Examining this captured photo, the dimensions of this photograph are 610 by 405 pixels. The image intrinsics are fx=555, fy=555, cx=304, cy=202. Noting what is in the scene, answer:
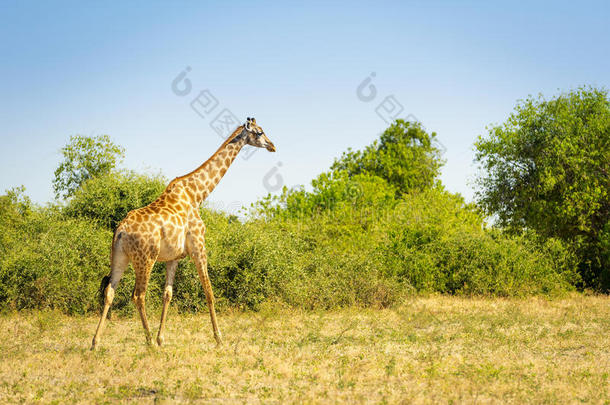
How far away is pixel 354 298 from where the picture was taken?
1574cm

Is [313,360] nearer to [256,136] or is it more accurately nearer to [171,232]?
[171,232]

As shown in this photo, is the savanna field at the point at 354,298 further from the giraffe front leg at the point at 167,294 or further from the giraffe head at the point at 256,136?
the giraffe head at the point at 256,136

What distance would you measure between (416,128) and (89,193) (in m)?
32.1

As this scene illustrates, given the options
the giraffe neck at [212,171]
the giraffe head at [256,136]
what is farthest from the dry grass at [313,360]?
the giraffe head at [256,136]

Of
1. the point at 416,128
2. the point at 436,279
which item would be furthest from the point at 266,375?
the point at 416,128

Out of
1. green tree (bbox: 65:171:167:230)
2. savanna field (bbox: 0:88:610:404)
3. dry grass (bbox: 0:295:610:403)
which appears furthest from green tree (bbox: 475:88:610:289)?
green tree (bbox: 65:171:167:230)

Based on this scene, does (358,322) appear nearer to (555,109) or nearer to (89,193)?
(89,193)

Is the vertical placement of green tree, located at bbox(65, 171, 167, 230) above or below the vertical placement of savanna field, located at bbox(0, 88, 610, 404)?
above

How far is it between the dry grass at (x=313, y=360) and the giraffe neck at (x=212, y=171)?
277 centimetres

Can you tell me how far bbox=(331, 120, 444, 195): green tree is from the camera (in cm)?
4228

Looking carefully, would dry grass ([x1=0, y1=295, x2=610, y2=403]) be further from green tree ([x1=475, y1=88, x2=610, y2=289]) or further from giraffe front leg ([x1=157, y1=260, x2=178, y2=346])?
green tree ([x1=475, y1=88, x2=610, y2=289])

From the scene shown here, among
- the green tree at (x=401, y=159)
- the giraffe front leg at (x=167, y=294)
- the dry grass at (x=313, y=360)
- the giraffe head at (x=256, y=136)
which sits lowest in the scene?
the dry grass at (x=313, y=360)

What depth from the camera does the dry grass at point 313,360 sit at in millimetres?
6715

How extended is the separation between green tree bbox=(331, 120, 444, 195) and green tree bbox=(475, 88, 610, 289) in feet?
49.1
